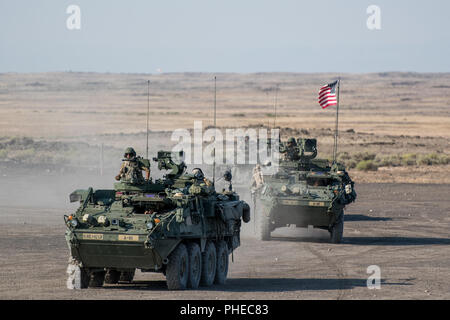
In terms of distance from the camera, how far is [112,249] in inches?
760

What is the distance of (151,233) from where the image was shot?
18984 millimetres

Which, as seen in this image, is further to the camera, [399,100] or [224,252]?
[399,100]

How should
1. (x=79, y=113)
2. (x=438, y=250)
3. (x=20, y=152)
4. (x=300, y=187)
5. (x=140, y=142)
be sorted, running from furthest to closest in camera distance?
(x=79, y=113) < (x=140, y=142) < (x=20, y=152) < (x=300, y=187) < (x=438, y=250)

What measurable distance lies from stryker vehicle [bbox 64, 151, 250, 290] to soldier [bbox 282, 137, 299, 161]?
38.5ft

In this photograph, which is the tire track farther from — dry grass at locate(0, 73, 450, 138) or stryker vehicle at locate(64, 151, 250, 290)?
dry grass at locate(0, 73, 450, 138)

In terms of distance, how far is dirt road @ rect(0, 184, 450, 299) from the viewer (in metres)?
19.8

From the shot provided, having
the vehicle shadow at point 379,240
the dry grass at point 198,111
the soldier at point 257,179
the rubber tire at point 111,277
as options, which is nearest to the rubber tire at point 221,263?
the rubber tire at point 111,277

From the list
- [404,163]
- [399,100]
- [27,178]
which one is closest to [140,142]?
[404,163]

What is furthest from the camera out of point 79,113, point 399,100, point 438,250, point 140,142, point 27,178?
point 399,100

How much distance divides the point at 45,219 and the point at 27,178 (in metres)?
16.6

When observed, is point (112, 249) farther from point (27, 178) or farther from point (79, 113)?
point (79, 113)

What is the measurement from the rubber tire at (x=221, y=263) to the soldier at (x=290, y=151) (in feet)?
37.8

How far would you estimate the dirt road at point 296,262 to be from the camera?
19781 mm

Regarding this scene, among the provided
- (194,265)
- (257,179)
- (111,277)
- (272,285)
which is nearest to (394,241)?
(257,179)
